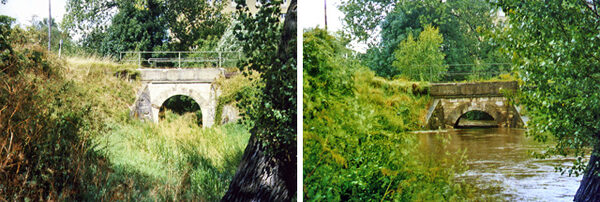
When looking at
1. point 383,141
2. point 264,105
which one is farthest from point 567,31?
point 264,105

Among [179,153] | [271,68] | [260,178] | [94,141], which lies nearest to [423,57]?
[271,68]

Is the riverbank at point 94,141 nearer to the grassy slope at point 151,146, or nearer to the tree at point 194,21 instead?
the grassy slope at point 151,146

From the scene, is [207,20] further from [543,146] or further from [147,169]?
[543,146]

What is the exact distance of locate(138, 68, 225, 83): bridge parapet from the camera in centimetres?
241

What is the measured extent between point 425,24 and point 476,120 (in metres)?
0.60

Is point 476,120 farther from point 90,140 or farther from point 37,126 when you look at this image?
point 37,126

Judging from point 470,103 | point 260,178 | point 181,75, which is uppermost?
point 181,75

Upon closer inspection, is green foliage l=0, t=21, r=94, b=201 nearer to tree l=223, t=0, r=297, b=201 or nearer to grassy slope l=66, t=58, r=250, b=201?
grassy slope l=66, t=58, r=250, b=201

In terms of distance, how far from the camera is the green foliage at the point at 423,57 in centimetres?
245

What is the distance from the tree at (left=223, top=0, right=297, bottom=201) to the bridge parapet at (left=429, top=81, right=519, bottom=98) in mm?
821

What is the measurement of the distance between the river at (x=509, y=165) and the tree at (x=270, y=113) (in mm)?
908

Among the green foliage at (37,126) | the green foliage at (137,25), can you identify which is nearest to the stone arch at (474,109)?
the green foliage at (137,25)

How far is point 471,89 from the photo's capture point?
2359mm

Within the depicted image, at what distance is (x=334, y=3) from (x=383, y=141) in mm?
927
